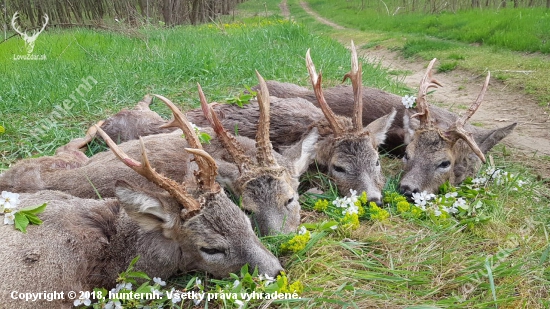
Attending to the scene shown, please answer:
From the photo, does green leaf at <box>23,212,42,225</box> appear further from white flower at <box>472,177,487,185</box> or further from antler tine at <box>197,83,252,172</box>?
white flower at <box>472,177,487,185</box>

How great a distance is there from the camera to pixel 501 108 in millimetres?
7715

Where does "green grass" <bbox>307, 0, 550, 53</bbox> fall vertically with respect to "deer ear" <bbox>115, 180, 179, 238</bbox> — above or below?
below

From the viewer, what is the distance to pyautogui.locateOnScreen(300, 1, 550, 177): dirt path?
20.0 feet

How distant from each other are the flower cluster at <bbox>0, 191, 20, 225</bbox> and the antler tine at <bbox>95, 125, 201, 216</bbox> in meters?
0.77

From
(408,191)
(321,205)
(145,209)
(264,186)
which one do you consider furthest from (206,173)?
(408,191)

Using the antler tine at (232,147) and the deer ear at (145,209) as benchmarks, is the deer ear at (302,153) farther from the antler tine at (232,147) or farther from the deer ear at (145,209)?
the deer ear at (145,209)

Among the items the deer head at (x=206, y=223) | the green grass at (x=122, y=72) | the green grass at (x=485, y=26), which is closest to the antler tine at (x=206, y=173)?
the deer head at (x=206, y=223)

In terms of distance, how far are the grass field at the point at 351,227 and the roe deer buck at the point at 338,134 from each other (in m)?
0.26

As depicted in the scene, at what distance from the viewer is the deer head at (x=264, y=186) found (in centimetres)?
366

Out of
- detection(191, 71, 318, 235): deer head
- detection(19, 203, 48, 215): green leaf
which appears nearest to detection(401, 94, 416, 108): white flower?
detection(191, 71, 318, 235): deer head

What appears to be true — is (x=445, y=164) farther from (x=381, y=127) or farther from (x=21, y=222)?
(x=21, y=222)

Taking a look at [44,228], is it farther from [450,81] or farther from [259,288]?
[450,81]

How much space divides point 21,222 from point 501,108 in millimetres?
7499

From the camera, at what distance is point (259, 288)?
2.90 metres
